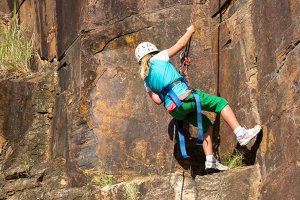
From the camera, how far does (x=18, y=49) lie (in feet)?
28.2

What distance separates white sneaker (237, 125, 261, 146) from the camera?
5.68 metres

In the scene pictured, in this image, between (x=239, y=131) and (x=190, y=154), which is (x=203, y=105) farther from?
(x=190, y=154)

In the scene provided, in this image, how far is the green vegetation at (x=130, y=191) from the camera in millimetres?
6109

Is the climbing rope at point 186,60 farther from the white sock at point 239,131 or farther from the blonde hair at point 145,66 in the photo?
the white sock at point 239,131

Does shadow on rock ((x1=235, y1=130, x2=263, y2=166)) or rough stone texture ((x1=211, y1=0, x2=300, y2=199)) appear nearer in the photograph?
rough stone texture ((x1=211, y1=0, x2=300, y2=199))

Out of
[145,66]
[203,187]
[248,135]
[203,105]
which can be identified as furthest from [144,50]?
[203,187]

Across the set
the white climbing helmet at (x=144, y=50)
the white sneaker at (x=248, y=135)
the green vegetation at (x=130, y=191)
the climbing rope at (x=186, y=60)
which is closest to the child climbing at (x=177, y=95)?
the white climbing helmet at (x=144, y=50)

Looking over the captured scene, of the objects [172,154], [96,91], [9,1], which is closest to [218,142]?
[172,154]

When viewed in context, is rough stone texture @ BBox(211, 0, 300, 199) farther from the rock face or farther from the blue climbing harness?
the blue climbing harness

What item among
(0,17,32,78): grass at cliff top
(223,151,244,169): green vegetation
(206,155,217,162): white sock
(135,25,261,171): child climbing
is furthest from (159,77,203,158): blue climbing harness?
(0,17,32,78): grass at cliff top

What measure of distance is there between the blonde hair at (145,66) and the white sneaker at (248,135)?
113cm

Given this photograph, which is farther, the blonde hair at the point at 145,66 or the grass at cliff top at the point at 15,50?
the grass at cliff top at the point at 15,50

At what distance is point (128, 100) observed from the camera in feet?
22.6

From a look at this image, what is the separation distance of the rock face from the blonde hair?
0.79 m
